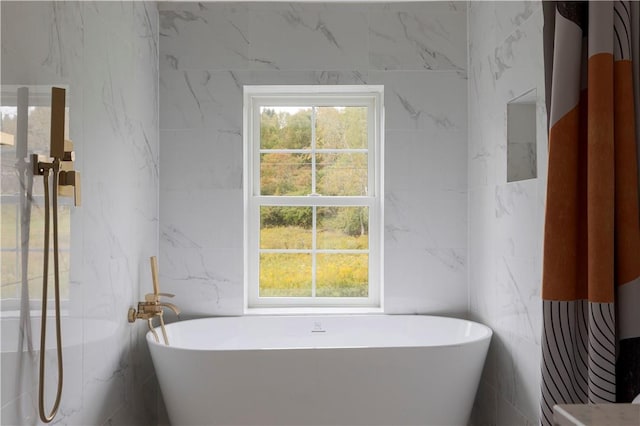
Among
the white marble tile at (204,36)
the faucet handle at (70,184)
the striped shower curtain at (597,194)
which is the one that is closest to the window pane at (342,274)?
the white marble tile at (204,36)

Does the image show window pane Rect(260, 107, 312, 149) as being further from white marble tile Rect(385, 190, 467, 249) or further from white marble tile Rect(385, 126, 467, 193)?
white marble tile Rect(385, 190, 467, 249)

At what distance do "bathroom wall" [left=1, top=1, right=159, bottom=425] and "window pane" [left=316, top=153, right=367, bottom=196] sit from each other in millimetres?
1100

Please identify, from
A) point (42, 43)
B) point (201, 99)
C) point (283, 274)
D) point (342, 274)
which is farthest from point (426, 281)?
point (42, 43)

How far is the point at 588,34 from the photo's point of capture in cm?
179

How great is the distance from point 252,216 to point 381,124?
1.07 metres

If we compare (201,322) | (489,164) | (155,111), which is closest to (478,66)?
(489,164)

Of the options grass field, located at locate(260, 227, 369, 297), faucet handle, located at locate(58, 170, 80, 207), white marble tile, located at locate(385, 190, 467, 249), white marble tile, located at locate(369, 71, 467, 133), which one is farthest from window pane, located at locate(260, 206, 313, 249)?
faucet handle, located at locate(58, 170, 80, 207)

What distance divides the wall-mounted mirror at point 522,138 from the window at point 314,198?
3.27 ft

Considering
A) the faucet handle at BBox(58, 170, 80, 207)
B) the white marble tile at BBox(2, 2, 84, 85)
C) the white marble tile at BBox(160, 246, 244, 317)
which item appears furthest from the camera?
the white marble tile at BBox(160, 246, 244, 317)

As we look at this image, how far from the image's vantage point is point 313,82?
3541 millimetres

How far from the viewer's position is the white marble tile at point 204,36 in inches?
139

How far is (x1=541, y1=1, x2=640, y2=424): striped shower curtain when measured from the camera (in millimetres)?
1682

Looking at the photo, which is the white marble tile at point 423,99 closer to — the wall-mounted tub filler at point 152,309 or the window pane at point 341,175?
the window pane at point 341,175

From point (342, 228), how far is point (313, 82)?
39.2 inches
